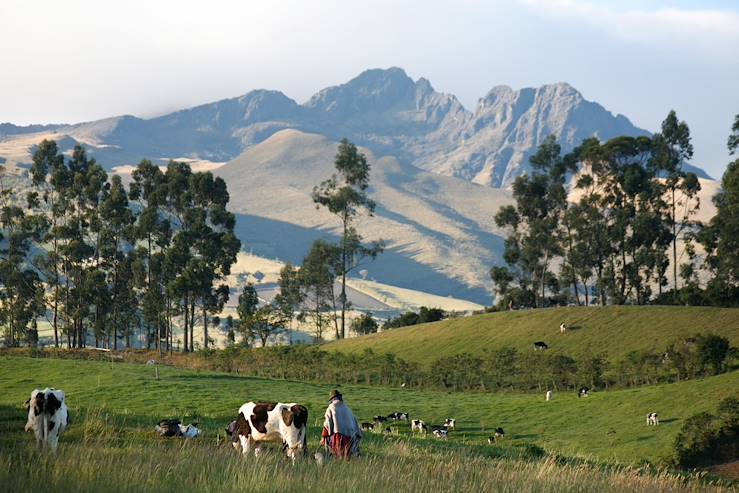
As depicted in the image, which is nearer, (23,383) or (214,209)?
(23,383)

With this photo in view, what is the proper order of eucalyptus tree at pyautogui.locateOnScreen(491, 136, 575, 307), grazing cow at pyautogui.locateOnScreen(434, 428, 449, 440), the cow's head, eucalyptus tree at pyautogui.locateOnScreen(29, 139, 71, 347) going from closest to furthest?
1. the cow's head
2. grazing cow at pyautogui.locateOnScreen(434, 428, 449, 440)
3. eucalyptus tree at pyautogui.locateOnScreen(29, 139, 71, 347)
4. eucalyptus tree at pyautogui.locateOnScreen(491, 136, 575, 307)

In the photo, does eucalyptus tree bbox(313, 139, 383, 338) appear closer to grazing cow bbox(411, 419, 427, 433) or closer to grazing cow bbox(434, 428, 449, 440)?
grazing cow bbox(411, 419, 427, 433)

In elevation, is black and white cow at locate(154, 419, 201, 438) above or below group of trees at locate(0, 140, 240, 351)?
below

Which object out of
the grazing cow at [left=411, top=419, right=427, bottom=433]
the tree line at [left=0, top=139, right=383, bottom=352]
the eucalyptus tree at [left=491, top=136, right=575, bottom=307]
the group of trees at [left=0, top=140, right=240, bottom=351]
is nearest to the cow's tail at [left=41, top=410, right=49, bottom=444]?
the grazing cow at [left=411, top=419, right=427, bottom=433]

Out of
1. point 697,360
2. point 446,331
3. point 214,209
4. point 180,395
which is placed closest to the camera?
point 180,395

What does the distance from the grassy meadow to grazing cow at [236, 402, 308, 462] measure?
2.10 ft

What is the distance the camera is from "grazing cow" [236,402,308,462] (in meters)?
19.2

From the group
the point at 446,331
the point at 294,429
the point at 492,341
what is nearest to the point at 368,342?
the point at 446,331

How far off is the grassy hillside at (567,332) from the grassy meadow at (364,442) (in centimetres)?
1631

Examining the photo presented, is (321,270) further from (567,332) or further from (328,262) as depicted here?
(567,332)

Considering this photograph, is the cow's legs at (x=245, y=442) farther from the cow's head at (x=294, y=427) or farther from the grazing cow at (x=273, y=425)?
the cow's head at (x=294, y=427)

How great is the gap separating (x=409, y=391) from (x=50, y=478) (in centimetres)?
5585

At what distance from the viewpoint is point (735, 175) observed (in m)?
87.6

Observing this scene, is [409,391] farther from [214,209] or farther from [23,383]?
[214,209]
